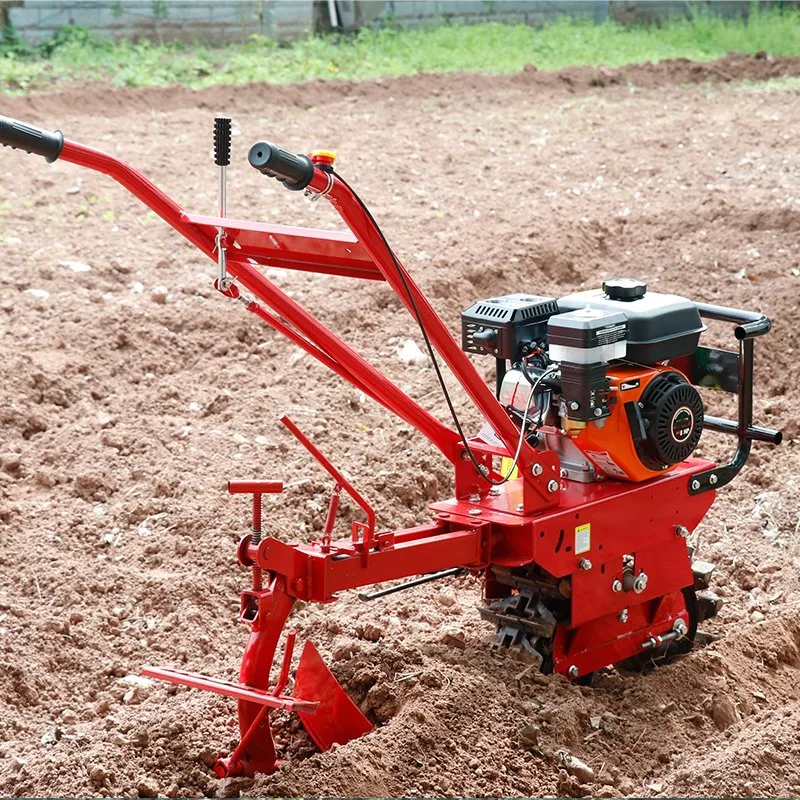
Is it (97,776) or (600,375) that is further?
(600,375)

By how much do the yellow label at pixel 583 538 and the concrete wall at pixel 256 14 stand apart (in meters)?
10.4

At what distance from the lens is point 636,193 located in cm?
933

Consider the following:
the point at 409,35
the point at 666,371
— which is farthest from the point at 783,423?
the point at 409,35

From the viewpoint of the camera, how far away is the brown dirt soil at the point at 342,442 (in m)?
4.09

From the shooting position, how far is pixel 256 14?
558 inches

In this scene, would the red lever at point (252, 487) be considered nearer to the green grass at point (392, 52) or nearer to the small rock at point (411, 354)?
the small rock at point (411, 354)

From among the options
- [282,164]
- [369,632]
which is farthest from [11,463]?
[282,164]

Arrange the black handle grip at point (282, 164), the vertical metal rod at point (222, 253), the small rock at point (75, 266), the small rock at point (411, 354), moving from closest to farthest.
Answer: the black handle grip at point (282, 164), the vertical metal rod at point (222, 253), the small rock at point (411, 354), the small rock at point (75, 266)

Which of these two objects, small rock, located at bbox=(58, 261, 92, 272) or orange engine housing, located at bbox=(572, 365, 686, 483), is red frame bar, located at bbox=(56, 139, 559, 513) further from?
small rock, located at bbox=(58, 261, 92, 272)

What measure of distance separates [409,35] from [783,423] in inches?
386

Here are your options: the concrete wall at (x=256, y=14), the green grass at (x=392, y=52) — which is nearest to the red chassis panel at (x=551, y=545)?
the green grass at (x=392, y=52)

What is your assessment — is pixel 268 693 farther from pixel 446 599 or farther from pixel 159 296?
pixel 159 296

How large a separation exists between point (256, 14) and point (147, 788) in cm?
1169

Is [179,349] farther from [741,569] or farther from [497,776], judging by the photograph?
[497,776]
